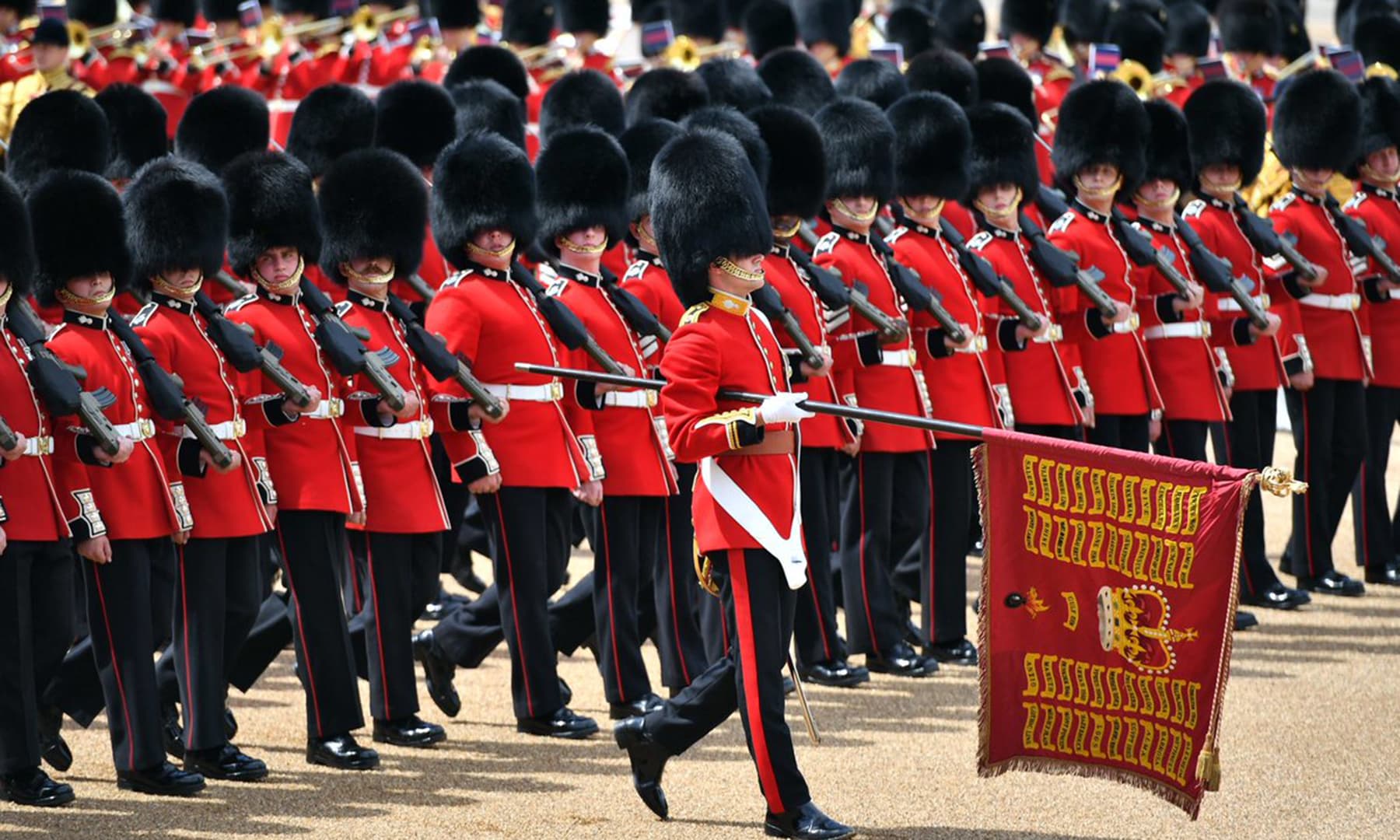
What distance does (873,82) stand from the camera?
8781 mm

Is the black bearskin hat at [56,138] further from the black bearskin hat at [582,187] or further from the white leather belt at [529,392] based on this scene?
the white leather belt at [529,392]

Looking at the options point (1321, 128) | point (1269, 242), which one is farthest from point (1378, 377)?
point (1321, 128)

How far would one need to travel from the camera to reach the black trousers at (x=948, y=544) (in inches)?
279

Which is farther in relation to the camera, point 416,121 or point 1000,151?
point 416,121

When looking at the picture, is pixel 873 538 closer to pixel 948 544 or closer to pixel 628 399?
pixel 948 544

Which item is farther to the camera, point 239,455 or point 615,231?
point 615,231

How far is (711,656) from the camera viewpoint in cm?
641

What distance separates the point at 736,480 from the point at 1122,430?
9.23ft

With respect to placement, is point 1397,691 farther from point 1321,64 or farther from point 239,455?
point 1321,64

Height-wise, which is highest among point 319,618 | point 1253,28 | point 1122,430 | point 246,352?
point 246,352

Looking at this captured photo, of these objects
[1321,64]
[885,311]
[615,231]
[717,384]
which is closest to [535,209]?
[615,231]

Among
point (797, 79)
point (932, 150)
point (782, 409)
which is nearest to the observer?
point (782, 409)

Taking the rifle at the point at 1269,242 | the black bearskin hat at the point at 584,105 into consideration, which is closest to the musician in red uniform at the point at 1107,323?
the rifle at the point at 1269,242

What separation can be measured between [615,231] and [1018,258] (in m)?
1.35
